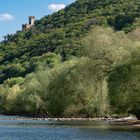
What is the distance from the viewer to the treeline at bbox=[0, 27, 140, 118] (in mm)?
76125

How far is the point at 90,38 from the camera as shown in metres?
96.9

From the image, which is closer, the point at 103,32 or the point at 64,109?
the point at 103,32

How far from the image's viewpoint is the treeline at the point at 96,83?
7612 cm

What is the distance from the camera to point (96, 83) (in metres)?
99.2

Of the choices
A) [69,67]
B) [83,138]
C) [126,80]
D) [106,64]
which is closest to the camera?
[83,138]

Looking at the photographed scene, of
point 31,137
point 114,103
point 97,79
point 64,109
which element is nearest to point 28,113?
point 64,109

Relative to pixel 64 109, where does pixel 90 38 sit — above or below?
above

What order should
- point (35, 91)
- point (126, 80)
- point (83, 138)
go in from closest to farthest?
point (83, 138) → point (126, 80) → point (35, 91)

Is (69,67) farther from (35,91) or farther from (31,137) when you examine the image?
(31,137)

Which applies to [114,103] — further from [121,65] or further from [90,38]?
[90,38]

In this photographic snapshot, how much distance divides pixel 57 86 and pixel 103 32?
2225 centimetres

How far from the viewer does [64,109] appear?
118125mm

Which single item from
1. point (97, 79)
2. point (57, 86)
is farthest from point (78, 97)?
point (97, 79)

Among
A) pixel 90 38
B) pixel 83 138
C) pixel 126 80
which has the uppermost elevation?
pixel 90 38
